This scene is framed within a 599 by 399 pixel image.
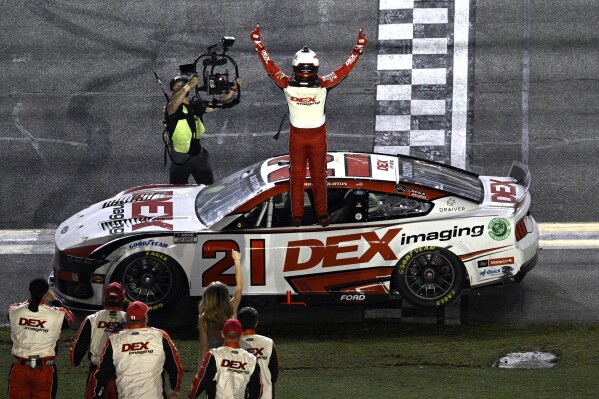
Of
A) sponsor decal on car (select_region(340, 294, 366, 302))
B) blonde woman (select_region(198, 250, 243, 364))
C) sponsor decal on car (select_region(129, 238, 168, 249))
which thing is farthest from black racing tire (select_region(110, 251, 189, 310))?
blonde woman (select_region(198, 250, 243, 364))

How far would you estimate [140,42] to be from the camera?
1998 centimetres

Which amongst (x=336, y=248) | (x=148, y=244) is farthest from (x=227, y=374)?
(x=148, y=244)

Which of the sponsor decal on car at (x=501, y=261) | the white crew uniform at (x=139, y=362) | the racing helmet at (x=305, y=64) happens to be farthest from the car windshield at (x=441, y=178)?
the white crew uniform at (x=139, y=362)

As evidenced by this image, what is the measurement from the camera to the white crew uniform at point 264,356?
33.9 ft

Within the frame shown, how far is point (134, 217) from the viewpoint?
14508 mm

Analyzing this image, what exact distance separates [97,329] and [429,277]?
409 cm

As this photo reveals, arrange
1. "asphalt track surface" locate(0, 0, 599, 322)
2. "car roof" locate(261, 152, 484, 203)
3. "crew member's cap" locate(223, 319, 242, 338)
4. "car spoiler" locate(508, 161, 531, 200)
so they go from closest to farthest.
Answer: "crew member's cap" locate(223, 319, 242, 338) < "car roof" locate(261, 152, 484, 203) < "car spoiler" locate(508, 161, 531, 200) < "asphalt track surface" locate(0, 0, 599, 322)

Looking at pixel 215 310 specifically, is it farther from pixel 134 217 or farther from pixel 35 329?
pixel 134 217

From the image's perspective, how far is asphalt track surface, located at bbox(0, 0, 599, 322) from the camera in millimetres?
17562

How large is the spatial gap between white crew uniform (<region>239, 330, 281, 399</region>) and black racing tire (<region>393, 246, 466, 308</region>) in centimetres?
385

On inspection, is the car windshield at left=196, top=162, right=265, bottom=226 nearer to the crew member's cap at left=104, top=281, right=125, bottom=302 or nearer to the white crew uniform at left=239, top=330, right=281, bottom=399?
the crew member's cap at left=104, top=281, right=125, bottom=302

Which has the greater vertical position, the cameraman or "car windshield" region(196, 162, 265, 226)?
the cameraman

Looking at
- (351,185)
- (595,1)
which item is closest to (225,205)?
(351,185)

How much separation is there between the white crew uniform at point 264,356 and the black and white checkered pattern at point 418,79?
778 cm
